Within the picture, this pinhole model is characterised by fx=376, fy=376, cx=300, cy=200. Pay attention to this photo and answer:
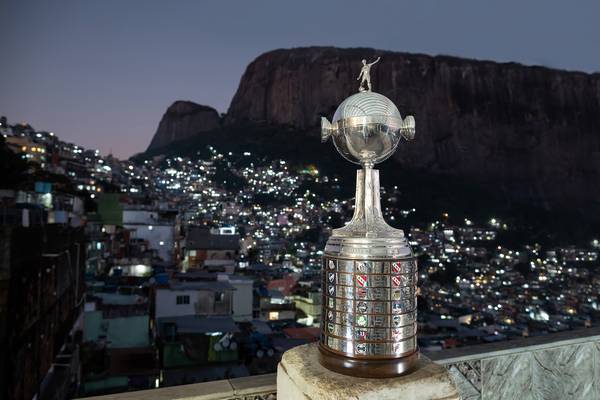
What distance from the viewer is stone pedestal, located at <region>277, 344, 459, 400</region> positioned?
163 centimetres

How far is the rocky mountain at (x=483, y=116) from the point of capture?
114188 millimetres

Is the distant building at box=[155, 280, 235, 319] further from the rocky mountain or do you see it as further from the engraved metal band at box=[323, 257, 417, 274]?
the rocky mountain

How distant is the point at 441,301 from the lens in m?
42.8

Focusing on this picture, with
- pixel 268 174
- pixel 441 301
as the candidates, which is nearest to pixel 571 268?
pixel 441 301

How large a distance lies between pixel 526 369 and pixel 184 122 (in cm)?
15490

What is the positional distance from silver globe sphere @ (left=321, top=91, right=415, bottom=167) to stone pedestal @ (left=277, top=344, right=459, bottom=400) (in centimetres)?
106

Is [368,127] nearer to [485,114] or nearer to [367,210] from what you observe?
[367,210]

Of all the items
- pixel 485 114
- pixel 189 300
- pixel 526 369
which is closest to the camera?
pixel 526 369

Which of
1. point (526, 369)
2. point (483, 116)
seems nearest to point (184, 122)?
point (483, 116)

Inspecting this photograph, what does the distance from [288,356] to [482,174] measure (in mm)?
125834

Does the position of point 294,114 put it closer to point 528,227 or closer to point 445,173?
point 445,173

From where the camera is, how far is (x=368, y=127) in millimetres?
1888

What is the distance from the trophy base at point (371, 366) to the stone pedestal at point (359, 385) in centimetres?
2

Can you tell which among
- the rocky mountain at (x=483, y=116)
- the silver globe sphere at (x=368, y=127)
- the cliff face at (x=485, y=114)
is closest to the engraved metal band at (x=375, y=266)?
the silver globe sphere at (x=368, y=127)
